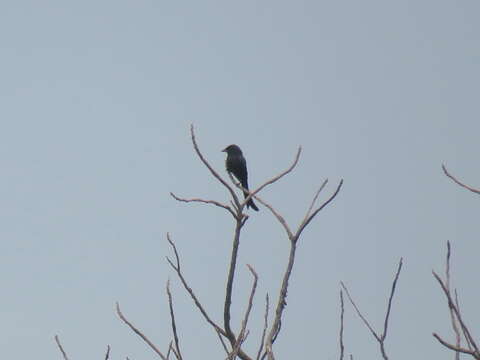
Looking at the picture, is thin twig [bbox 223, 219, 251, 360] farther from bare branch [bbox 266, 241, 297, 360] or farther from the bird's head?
the bird's head

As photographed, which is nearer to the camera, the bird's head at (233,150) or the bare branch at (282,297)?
the bare branch at (282,297)

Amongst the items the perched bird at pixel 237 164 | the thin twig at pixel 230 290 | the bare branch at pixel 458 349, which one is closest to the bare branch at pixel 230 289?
the thin twig at pixel 230 290

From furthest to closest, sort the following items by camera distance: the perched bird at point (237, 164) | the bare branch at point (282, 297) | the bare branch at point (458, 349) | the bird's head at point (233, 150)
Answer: the bird's head at point (233, 150) < the perched bird at point (237, 164) < the bare branch at point (282, 297) < the bare branch at point (458, 349)

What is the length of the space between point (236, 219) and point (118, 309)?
84 centimetres

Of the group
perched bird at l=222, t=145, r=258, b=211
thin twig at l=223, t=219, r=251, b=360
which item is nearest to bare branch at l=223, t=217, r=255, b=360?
thin twig at l=223, t=219, r=251, b=360

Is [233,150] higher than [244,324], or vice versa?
[233,150]

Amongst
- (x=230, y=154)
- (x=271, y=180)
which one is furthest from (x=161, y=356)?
(x=230, y=154)

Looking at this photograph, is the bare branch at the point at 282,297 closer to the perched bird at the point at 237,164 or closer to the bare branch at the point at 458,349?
the bare branch at the point at 458,349

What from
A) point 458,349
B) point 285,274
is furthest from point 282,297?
point 458,349

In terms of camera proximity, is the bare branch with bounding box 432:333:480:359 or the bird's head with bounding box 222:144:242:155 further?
the bird's head with bounding box 222:144:242:155

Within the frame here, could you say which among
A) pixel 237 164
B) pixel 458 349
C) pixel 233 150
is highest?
pixel 233 150

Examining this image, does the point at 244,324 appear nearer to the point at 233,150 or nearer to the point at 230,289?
the point at 230,289

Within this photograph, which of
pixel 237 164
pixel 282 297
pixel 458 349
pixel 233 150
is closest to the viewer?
pixel 458 349

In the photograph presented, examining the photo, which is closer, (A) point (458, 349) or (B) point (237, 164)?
(A) point (458, 349)
